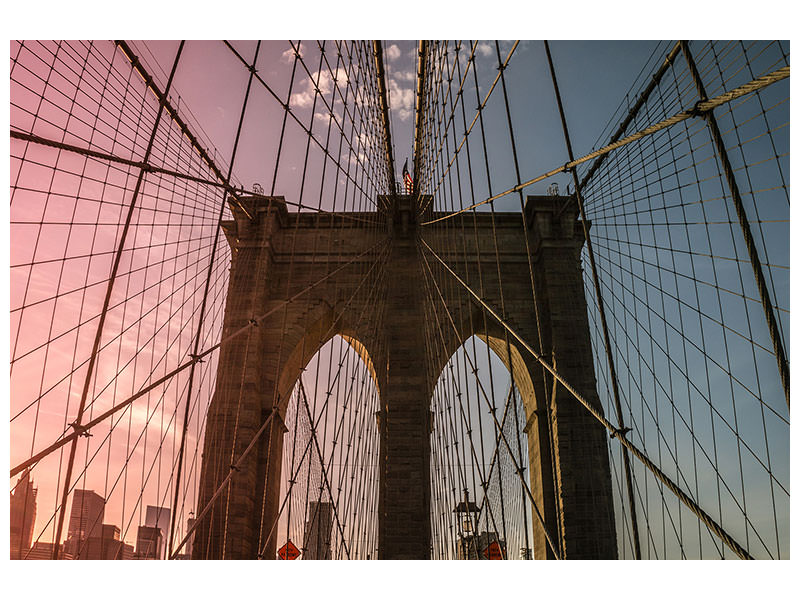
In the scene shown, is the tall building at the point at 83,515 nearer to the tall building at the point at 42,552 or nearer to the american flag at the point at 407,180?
the tall building at the point at 42,552

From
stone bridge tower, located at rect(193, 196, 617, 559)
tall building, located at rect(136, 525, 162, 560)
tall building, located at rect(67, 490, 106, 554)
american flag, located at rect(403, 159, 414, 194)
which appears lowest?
tall building, located at rect(136, 525, 162, 560)

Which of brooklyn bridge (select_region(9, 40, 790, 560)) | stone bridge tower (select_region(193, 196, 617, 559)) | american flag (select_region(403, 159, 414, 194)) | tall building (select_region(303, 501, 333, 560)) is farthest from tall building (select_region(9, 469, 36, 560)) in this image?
american flag (select_region(403, 159, 414, 194))

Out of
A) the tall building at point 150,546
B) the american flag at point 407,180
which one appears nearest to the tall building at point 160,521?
the tall building at point 150,546

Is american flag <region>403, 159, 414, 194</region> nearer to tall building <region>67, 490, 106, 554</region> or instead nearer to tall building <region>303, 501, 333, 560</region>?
tall building <region>303, 501, 333, 560</region>

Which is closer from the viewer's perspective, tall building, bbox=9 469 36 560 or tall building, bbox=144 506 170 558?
tall building, bbox=9 469 36 560

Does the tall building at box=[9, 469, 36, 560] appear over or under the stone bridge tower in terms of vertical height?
under
